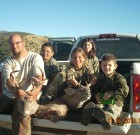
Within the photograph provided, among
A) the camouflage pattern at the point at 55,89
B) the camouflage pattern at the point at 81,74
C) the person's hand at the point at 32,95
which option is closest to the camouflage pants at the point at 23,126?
the person's hand at the point at 32,95

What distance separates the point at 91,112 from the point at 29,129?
33.3 inches

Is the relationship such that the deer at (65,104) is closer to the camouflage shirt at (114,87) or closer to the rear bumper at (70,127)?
the rear bumper at (70,127)

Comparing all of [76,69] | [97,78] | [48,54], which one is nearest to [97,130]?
[97,78]

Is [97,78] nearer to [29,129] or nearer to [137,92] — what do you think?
[137,92]

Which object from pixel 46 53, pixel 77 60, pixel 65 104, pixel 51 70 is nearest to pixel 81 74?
pixel 77 60

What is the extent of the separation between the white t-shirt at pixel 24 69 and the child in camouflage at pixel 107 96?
32.9 inches

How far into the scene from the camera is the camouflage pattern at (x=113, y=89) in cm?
388

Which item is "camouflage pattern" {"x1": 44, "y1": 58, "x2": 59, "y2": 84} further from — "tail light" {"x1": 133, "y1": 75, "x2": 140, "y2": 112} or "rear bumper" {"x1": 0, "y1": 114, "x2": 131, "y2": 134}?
"tail light" {"x1": 133, "y1": 75, "x2": 140, "y2": 112}

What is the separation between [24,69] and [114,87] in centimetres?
130

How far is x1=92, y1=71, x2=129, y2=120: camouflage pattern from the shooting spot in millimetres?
3879

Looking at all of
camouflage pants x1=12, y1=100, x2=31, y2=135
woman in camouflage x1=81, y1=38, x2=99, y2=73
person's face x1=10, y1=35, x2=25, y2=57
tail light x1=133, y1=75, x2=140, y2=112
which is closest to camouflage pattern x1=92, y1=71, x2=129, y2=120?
tail light x1=133, y1=75, x2=140, y2=112

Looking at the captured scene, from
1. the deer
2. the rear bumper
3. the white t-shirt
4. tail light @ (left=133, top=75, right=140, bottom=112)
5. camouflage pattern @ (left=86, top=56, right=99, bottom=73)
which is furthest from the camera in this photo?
camouflage pattern @ (left=86, top=56, right=99, bottom=73)

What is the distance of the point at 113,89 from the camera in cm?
411

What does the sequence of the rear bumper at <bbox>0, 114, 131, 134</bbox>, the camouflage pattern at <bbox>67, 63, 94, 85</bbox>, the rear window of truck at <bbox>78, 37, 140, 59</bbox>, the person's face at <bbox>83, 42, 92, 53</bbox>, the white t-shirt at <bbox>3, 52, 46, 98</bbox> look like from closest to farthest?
the rear bumper at <bbox>0, 114, 131, 134</bbox> → the white t-shirt at <bbox>3, 52, 46, 98</bbox> → the camouflage pattern at <bbox>67, 63, 94, 85</bbox> → the person's face at <bbox>83, 42, 92, 53</bbox> → the rear window of truck at <bbox>78, 37, 140, 59</bbox>
